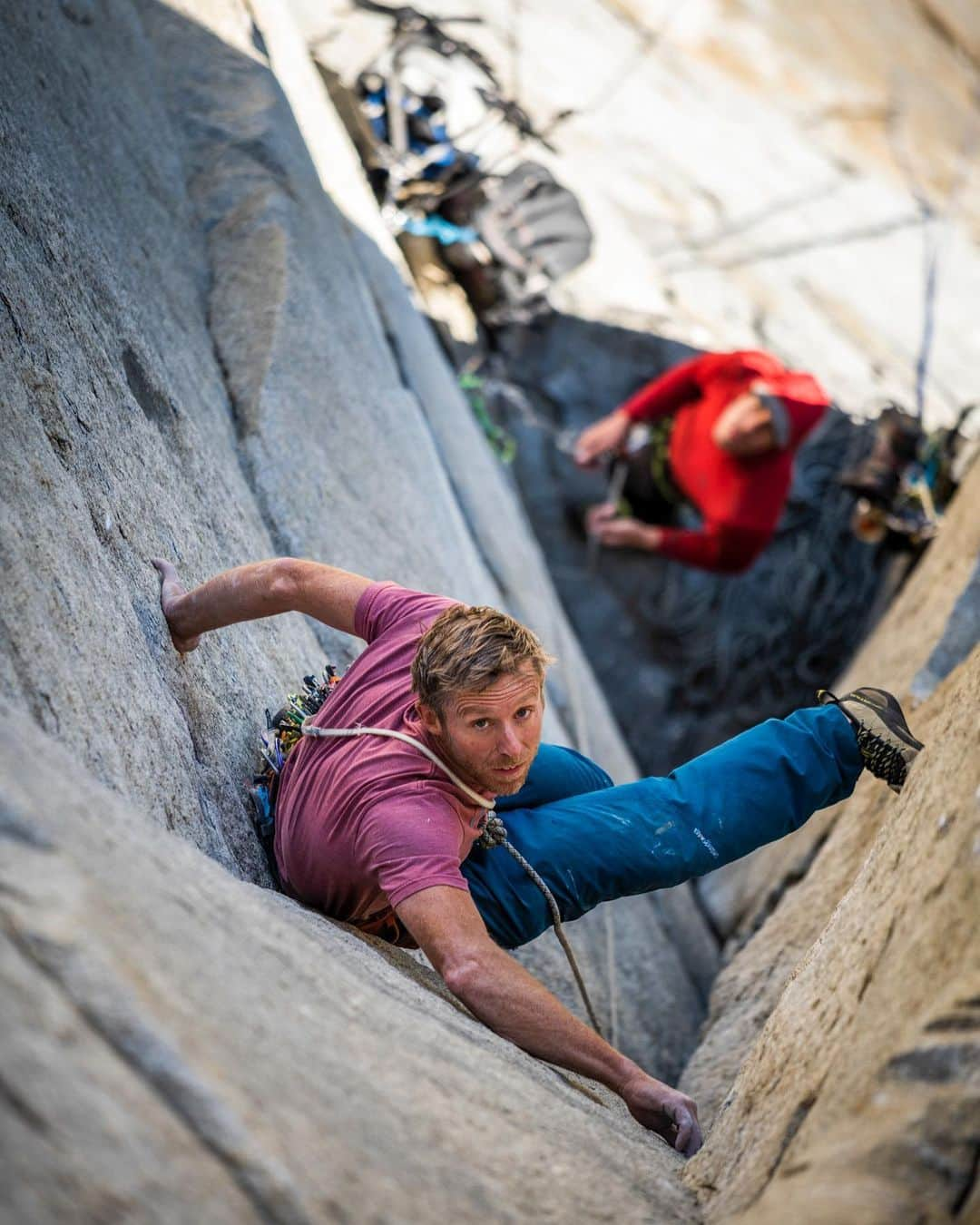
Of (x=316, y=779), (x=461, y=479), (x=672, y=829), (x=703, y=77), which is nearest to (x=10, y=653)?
(x=316, y=779)

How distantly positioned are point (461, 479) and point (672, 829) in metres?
2.17

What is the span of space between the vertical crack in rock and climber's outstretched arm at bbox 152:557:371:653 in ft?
3.23

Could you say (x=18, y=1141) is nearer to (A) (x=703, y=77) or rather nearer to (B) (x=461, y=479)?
(B) (x=461, y=479)

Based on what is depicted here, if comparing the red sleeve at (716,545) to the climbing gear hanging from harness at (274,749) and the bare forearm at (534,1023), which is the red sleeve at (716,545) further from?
the bare forearm at (534,1023)

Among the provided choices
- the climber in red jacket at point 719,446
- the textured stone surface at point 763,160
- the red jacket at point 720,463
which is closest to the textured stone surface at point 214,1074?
the climber in red jacket at point 719,446

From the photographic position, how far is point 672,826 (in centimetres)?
203

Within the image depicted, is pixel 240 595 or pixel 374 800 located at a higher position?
pixel 240 595

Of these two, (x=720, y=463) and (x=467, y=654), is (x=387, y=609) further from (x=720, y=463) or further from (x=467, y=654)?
(x=720, y=463)

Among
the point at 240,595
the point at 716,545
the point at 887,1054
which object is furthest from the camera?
the point at 716,545

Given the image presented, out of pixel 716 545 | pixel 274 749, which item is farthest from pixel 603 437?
pixel 274 749

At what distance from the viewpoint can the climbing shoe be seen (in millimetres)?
2008

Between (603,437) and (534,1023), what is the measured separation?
3321 mm

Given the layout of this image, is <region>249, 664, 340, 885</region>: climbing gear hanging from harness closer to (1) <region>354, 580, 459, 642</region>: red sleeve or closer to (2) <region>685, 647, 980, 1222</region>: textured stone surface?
(1) <region>354, 580, 459, 642</region>: red sleeve

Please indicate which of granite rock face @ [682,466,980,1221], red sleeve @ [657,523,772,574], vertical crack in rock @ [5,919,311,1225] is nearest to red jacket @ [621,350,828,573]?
red sleeve @ [657,523,772,574]
